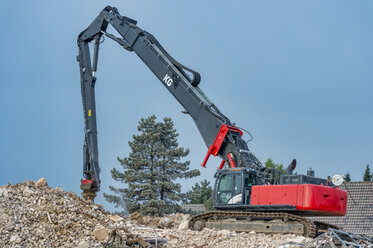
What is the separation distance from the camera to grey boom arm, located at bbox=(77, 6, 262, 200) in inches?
675

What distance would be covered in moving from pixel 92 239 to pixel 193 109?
5624 millimetres

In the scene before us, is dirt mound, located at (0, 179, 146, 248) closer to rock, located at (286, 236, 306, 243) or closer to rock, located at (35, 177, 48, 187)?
rock, located at (35, 177, 48, 187)

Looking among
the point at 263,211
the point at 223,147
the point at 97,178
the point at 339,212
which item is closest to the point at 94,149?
the point at 97,178

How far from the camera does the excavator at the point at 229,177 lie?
15.9 m

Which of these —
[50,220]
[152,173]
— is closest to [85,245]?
[50,220]

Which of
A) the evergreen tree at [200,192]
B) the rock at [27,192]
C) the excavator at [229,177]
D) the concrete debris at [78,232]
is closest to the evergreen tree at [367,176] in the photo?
the evergreen tree at [200,192]

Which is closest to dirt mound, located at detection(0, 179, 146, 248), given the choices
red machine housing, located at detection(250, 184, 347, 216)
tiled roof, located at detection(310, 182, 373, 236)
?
red machine housing, located at detection(250, 184, 347, 216)

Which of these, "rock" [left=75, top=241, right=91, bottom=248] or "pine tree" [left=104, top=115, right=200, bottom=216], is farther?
"pine tree" [left=104, top=115, right=200, bottom=216]

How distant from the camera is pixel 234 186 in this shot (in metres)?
16.7

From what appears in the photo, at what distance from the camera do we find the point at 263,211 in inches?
646

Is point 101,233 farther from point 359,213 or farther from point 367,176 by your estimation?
point 367,176

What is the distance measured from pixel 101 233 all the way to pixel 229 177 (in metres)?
4.41

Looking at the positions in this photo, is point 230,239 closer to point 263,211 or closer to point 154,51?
point 263,211

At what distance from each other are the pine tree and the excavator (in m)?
16.0
